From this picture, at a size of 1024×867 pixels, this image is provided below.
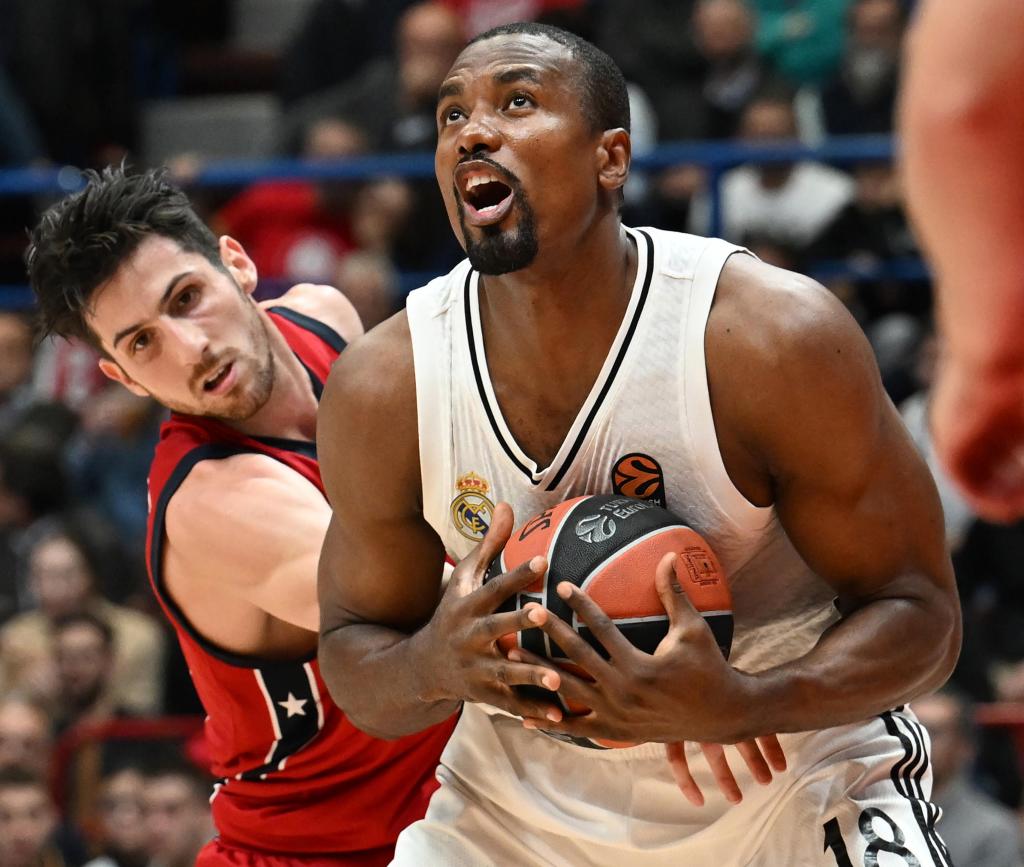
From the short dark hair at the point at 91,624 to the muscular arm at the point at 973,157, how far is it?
18.7 ft

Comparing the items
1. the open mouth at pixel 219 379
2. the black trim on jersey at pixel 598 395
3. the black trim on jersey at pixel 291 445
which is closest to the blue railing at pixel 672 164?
the black trim on jersey at pixel 291 445

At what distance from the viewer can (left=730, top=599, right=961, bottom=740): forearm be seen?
2.96 metres

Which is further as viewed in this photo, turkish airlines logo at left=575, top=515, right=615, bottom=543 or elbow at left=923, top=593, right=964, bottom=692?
elbow at left=923, top=593, right=964, bottom=692

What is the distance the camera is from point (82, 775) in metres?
6.52

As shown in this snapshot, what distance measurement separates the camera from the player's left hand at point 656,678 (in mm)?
2791

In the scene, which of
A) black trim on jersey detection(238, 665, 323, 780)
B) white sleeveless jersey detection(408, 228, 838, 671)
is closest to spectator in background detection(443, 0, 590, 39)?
black trim on jersey detection(238, 665, 323, 780)

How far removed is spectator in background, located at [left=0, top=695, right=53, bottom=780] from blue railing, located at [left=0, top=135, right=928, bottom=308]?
7.63ft

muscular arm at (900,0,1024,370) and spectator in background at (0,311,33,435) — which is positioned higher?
muscular arm at (900,0,1024,370)

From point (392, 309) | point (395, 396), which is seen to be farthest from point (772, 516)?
point (392, 309)

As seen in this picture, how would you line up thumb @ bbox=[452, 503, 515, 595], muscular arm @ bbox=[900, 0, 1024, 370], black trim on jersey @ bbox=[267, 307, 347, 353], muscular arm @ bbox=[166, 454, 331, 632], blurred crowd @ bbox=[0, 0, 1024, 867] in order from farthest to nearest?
blurred crowd @ bbox=[0, 0, 1024, 867] → black trim on jersey @ bbox=[267, 307, 347, 353] → muscular arm @ bbox=[166, 454, 331, 632] → thumb @ bbox=[452, 503, 515, 595] → muscular arm @ bbox=[900, 0, 1024, 370]

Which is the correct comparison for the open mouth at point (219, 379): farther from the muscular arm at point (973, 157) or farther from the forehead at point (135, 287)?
the muscular arm at point (973, 157)

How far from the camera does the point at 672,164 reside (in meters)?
7.15

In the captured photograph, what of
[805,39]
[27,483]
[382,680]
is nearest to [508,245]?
[382,680]

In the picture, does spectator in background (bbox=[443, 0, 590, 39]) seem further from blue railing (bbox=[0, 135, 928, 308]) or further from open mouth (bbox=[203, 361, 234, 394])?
open mouth (bbox=[203, 361, 234, 394])
